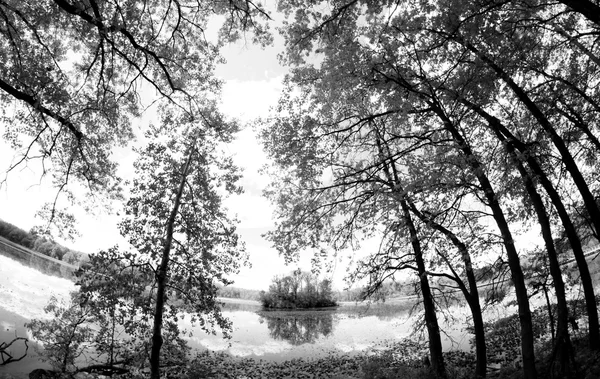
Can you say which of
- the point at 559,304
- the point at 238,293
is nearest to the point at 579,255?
the point at 559,304

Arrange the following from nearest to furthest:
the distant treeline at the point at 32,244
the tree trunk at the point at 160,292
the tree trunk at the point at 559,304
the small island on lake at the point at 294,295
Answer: the tree trunk at the point at 559,304 → the tree trunk at the point at 160,292 → the small island on lake at the point at 294,295 → the distant treeline at the point at 32,244

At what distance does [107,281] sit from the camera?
11.4 metres

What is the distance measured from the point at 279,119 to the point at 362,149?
327 cm

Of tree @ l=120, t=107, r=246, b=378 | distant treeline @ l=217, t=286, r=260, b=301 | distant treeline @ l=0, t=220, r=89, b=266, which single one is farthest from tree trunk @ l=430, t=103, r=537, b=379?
distant treeline @ l=0, t=220, r=89, b=266

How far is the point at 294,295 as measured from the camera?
7494cm

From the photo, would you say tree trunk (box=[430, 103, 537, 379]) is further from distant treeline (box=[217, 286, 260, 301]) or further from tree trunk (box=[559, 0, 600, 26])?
distant treeline (box=[217, 286, 260, 301])

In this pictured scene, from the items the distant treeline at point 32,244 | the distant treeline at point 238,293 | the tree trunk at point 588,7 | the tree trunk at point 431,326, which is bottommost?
the distant treeline at point 238,293

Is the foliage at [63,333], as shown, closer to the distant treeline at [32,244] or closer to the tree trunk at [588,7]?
the tree trunk at [588,7]

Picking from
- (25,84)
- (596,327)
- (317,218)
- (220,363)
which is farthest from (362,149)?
(220,363)

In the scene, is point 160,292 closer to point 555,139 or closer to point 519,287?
point 519,287

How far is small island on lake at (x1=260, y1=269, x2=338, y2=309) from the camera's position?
74375mm

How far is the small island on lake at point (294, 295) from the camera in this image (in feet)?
244

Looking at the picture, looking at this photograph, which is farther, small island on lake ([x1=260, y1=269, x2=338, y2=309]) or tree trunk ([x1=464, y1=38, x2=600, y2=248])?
small island on lake ([x1=260, y1=269, x2=338, y2=309])

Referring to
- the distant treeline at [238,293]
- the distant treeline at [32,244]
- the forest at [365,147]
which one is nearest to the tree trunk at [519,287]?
the forest at [365,147]
